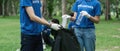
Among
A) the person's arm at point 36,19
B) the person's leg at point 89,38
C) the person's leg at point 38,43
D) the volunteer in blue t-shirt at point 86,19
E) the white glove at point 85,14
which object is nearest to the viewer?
the person's arm at point 36,19

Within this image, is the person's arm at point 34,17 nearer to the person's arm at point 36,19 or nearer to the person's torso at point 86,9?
the person's arm at point 36,19

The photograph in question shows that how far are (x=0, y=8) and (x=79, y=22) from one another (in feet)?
181

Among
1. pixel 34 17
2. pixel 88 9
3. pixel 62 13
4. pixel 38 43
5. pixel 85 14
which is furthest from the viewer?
pixel 62 13

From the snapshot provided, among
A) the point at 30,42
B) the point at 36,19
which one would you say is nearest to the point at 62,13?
the point at 30,42

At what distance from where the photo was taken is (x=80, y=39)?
22.0 feet

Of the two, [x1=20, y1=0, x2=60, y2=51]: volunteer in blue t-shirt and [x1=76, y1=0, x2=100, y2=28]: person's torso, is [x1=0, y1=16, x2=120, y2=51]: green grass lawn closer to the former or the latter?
[x1=76, y1=0, x2=100, y2=28]: person's torso

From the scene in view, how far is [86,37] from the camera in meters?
6.65

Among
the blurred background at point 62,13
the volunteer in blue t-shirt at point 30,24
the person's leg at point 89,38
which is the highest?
the volunteer in blue t-shirt at point 30,24

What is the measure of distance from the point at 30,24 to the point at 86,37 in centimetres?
192

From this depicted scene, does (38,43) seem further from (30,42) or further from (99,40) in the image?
(99,40)

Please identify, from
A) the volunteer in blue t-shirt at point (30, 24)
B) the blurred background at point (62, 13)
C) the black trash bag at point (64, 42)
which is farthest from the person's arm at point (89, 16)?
the volunteer in blue t-shirt at point (30, 24)

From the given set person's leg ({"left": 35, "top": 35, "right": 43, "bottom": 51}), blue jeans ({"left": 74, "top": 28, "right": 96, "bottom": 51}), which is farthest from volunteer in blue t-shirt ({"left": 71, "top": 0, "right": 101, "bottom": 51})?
person's leg ({"left": 35, "top": 35, "right": 43, "bottom": 51})

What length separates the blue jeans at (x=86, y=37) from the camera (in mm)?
6625

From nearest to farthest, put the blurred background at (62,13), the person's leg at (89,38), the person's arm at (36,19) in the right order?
the person's arm at (36,19) < the person's leg at (89,38) < the blurred background at (62,13)
